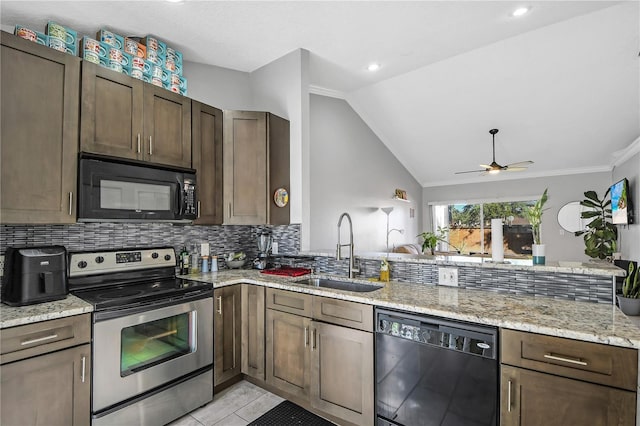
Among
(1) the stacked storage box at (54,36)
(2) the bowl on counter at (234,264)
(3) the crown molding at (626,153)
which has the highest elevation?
(1) the stacked storage box at (54,36)

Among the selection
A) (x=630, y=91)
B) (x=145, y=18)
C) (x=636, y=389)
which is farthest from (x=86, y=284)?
(x=630, y=91)

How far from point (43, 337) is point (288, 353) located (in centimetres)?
142

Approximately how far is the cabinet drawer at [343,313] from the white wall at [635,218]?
4917 mm

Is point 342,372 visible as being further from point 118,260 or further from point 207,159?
point 207,159

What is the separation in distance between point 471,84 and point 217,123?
3.53 meters

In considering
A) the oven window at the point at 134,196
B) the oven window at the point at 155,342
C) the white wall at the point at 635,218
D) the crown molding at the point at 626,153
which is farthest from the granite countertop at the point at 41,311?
the crown molding at the point at 626,153

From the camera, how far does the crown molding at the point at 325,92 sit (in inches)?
169

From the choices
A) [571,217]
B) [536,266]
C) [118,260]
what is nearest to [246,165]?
[118,260]

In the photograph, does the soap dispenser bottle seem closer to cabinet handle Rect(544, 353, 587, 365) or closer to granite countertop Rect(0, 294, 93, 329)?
cabinet handle Rect(544, 353, 587, 365)

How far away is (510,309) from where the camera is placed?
1619 millimetres

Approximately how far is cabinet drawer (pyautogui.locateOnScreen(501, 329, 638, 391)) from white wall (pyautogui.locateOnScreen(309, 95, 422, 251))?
3.03 m

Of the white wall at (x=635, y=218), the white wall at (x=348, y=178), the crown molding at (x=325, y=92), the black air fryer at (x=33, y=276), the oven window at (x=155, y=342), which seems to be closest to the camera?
the black air fryer at (x=33, y=276)

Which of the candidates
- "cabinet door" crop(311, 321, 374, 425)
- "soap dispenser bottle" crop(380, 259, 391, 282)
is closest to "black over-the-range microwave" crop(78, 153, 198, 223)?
"cabinet door" crop(311, 321, 374, 425)

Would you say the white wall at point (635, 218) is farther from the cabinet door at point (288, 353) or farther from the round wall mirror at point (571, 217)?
the cabinet door at point (288, 353)
